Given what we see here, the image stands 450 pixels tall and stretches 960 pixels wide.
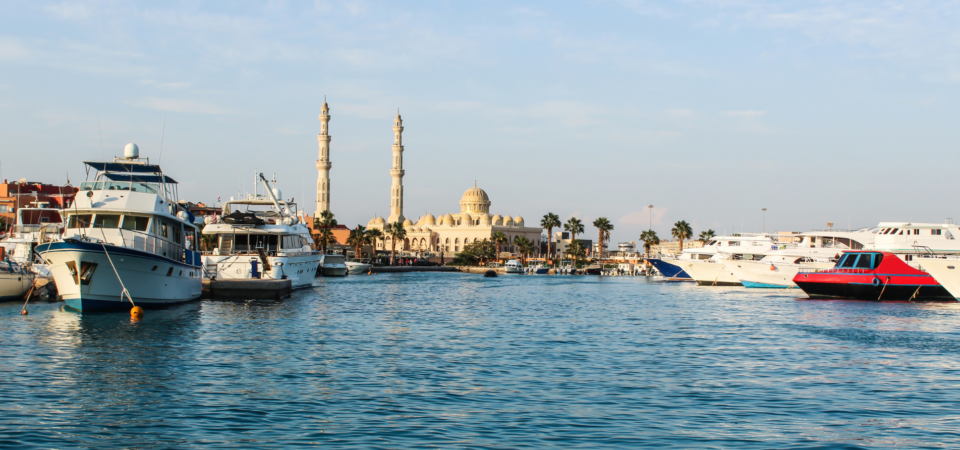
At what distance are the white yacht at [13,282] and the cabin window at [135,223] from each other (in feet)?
32.3

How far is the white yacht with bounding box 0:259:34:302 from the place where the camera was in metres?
38.3

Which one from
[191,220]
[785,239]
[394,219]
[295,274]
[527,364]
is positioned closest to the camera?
[527,364]

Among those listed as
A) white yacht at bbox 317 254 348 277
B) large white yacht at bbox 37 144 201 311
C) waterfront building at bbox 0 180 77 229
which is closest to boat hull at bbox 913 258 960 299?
large white yacht at bbox 37 144 201 311

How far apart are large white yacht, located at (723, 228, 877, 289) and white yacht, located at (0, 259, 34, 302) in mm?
51005

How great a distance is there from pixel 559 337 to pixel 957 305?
27598 mm

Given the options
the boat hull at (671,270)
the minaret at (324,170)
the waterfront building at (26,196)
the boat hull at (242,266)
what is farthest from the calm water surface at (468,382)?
the minaret at (324,170)

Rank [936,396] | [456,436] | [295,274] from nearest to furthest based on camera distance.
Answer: [456,436] < [936,396] < [295,274]

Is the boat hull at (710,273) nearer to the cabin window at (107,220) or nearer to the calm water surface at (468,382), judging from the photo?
the calm water surface at (468,382)

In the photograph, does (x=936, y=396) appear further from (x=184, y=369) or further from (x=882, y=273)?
(x=882, y=273)

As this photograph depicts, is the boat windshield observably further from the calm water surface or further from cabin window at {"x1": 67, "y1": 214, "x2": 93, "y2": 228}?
the calm water surface

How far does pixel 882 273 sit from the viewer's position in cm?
4844

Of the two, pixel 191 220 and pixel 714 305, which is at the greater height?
pixel 191 220

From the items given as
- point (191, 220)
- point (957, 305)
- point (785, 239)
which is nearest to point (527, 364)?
point (191, 220)

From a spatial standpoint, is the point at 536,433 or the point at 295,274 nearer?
the point at 536,433
